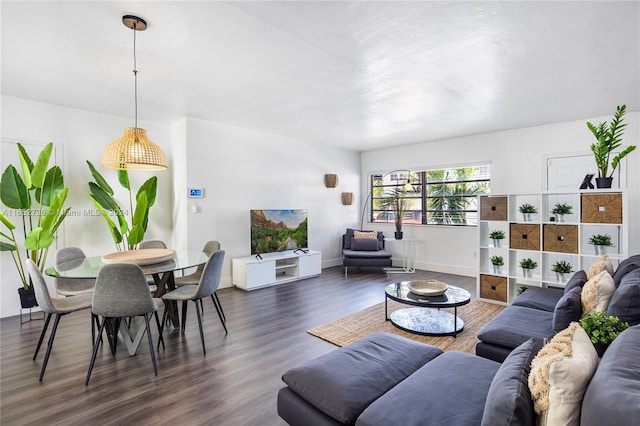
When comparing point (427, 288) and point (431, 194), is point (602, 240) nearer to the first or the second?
point (427, 288)

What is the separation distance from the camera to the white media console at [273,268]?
508 cm

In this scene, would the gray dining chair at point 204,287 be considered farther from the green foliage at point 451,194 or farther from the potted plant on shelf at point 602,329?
the green foliage at point 451,194

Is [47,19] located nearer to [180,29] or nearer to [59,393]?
[180,29]

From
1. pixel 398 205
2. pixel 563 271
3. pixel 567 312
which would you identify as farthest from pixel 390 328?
pixel 398 205

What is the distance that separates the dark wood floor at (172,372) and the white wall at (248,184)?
1538mm

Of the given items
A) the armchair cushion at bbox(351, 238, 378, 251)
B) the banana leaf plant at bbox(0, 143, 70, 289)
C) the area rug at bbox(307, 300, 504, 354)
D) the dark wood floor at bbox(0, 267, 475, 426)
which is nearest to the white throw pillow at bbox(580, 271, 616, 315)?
the area rug at bbox(307, 300, 504, 354)

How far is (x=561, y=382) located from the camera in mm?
999

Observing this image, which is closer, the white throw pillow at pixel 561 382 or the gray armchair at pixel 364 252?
the white throw pillow at pixel 561 382

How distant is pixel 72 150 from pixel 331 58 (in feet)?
12.3

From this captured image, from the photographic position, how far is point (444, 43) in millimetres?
2619

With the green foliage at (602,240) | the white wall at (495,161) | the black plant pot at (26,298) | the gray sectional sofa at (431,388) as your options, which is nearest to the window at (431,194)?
the white wall at (495,161)

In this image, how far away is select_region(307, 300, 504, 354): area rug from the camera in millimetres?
3125

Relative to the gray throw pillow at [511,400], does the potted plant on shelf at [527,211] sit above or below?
above

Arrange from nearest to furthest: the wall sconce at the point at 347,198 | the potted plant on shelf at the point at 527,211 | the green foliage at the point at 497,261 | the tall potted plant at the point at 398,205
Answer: the potted plant on shelf at the point at 527,211
the green foliage at the point at 497,261
the tall potted plant at the point at 398,205
the wall sconce at the point at 347,198
